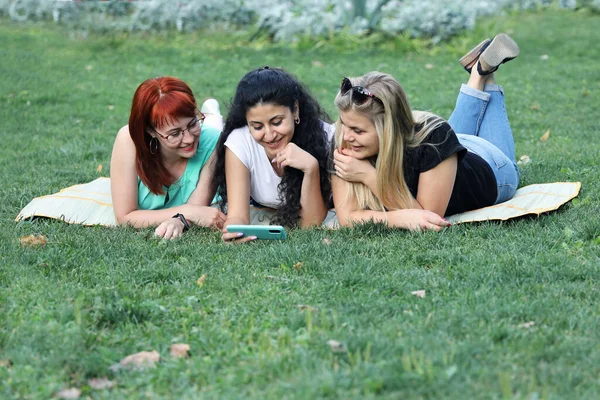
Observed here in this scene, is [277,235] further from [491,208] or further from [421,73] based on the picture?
[421,73]

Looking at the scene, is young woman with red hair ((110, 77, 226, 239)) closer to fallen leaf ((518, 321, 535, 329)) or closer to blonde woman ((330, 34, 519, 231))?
blonde woman ((330, 34, 519, 231))

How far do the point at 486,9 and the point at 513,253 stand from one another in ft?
40.7

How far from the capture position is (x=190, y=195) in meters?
5.20

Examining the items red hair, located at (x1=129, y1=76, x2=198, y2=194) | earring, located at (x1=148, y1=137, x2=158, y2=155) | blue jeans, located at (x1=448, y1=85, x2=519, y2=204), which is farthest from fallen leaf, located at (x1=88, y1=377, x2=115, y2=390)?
blue jeans, located at (x1=448, y1=85, x2=519, y2=204)

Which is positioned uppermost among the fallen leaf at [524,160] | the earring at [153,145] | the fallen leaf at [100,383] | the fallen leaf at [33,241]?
the earring at [153,145]

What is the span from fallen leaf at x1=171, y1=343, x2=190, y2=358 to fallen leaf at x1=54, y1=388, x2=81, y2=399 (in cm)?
40

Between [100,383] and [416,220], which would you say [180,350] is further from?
[416,220]

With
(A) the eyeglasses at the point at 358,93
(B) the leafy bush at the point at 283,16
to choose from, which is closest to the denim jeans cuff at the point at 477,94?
(A) the eyeglasses at the point at 358,93

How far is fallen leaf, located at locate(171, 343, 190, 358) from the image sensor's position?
3102 mm

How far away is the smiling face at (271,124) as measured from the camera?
15.0 ft

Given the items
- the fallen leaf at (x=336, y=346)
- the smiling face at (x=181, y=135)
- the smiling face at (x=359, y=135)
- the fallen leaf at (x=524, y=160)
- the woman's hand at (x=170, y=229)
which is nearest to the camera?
the fallen leaf at (x=336, y=346)

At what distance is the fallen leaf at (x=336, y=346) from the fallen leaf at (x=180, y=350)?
0.53m

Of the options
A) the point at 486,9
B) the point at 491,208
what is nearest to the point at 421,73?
the point at 486,9

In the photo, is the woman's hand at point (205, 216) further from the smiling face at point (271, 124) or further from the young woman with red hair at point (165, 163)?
the smiling face at point (271, 124)
